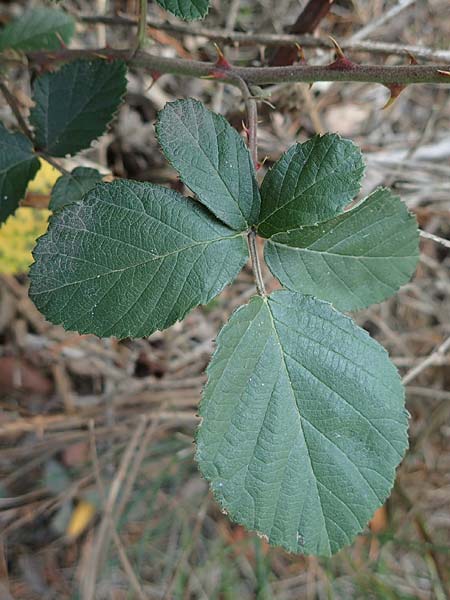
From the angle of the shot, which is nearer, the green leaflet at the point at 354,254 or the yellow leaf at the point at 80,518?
the green leaflet at the point at 354,254

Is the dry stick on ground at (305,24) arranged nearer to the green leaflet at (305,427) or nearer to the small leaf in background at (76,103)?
the small leaf in background at (76,103)

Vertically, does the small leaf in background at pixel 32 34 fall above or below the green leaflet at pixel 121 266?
above

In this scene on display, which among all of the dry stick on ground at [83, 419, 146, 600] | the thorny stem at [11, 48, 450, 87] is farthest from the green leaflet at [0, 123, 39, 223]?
the dry stick on ground at [83, 419, 146, 600]

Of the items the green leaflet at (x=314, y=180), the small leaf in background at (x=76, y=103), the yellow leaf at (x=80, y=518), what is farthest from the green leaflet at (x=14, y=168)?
the yellow leaf at (x=80, y=518)

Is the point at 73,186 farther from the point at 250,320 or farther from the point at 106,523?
the point at 106,523

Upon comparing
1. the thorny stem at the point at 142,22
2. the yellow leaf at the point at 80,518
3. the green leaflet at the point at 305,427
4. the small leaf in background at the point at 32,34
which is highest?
the small leaf in background at the point at 32,34

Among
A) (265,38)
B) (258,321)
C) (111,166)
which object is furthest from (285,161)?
(111,166)

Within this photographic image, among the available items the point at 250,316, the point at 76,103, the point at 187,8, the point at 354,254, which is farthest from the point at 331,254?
the point at 76,103
